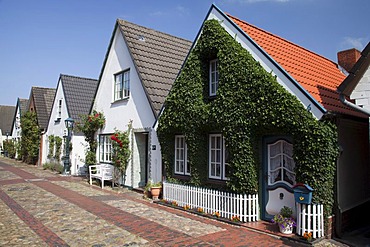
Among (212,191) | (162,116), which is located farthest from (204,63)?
(212,191)

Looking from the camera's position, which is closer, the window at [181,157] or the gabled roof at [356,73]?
Answer: the gabled roof at [356,73]

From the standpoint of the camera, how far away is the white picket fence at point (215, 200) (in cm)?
873

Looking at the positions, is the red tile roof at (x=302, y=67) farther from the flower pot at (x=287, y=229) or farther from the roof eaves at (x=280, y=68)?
the flower pot at (x=287, y=229)

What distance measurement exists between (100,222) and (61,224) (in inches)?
40.6

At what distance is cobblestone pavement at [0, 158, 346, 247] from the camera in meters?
7.08

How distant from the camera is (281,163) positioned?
8.45 meters

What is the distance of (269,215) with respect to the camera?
8609 mm

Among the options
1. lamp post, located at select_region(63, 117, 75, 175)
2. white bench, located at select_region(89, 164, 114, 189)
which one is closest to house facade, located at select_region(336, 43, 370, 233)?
white bench, located at select_region(89, 164, 114, 189)

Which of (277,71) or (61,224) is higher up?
(277,71)

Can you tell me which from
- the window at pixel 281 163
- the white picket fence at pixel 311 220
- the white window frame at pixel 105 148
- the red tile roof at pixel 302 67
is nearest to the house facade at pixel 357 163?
the red tile roof at pixel 302 67

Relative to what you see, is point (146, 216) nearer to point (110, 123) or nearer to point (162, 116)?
point (162, 116)

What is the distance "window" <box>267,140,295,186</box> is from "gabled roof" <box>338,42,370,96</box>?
6.57 feet

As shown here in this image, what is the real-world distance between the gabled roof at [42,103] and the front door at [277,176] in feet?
81.5

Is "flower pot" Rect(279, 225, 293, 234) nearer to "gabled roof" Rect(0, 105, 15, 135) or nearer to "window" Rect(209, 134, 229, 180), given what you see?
"window" Rect(209, 134, 229, 180)
